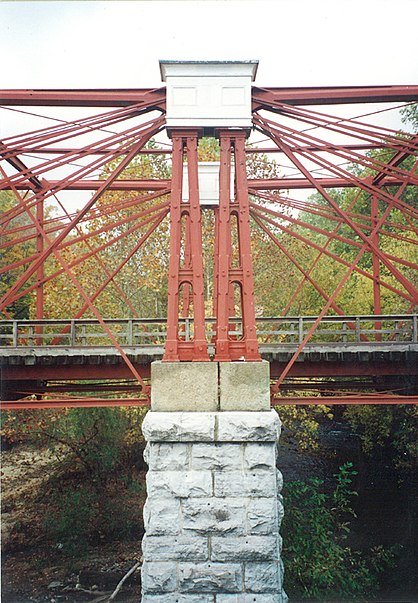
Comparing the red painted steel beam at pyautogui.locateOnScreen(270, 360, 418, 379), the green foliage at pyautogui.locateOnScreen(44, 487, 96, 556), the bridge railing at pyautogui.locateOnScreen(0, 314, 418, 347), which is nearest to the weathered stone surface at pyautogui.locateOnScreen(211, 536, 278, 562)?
the bridge railing at pyautogui.locateOnScreen(0, 314, 418, 347)

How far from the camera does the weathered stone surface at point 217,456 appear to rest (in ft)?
20.5

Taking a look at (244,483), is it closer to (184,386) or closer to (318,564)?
(184,386)

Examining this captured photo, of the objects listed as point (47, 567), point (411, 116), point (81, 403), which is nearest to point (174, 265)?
point (81, 403)

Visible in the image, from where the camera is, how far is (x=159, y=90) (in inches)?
296

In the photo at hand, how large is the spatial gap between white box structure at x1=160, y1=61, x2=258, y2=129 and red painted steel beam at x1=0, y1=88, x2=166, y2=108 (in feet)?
1.48

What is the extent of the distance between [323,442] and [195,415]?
16.8 meters

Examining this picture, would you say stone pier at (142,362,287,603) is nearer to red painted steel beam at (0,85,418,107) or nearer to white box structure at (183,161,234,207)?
red painted steel beam at (0,85,418,107)

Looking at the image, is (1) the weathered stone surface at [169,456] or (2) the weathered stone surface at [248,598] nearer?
(2) the weathered stone surface at [248,598]

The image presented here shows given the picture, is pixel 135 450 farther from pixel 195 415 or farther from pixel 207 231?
pixel 195 415

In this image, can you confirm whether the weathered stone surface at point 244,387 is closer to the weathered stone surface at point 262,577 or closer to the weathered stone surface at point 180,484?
the weathered stone surface at point 180,484

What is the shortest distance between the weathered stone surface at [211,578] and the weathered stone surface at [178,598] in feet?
0.23

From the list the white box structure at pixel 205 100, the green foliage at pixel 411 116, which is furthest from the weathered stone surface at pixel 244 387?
the green foliage at pixel 411 116

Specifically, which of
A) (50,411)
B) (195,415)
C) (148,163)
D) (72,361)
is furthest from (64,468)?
(195,415)

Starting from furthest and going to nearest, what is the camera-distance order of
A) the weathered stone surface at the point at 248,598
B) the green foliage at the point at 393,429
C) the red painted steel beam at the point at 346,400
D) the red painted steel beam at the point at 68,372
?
the green foliage at the point at 393,429, the red painted steel beam at the point at 68,372, the red painted steel beam at the point at 346,400, the weathered stone surface at the point at 248,598
